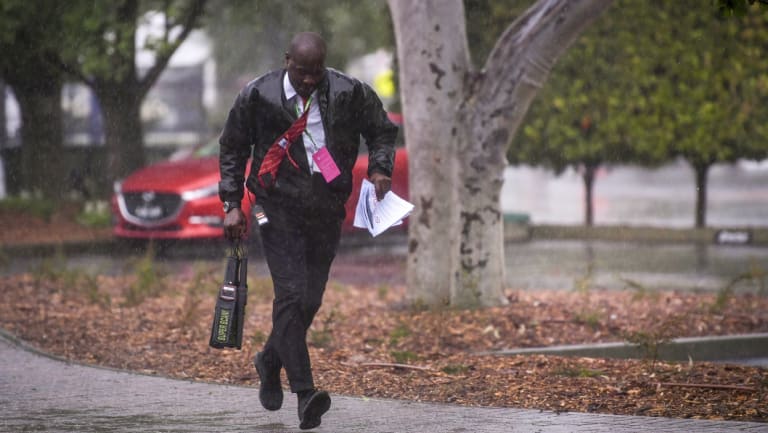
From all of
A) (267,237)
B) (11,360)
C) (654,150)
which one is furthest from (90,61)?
(267,237)

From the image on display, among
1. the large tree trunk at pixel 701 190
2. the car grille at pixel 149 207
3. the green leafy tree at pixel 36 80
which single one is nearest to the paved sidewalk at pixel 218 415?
the car grille at pixel 149 207

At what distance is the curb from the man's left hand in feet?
8.30

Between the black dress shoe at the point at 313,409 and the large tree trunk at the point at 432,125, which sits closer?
the black dress shoe at the point at 313,409

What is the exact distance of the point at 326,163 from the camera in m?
6.00

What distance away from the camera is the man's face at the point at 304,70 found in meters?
5.86

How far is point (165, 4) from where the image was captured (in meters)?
18.4

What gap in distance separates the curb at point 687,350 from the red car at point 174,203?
7.27 m

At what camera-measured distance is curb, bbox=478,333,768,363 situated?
27.8 feet

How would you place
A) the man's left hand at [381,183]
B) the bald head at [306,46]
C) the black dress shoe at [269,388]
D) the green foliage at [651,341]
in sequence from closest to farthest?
the bald head at [306,46]
the man's left hand at [381,183]
the black dress shoe at [269,388]
the green foliage at [651,341]

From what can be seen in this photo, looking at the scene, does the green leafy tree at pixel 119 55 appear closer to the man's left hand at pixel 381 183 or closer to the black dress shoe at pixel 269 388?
the black dress shoe at pixel 269 388

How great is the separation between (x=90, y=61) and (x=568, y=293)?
29.0ft

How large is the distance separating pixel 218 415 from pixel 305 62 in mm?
1743

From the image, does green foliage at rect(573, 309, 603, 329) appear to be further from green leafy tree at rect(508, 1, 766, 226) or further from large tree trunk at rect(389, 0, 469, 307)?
green leafy tree at rect(508, 1, 766, 226)

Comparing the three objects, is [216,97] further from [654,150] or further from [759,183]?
[654,150]
